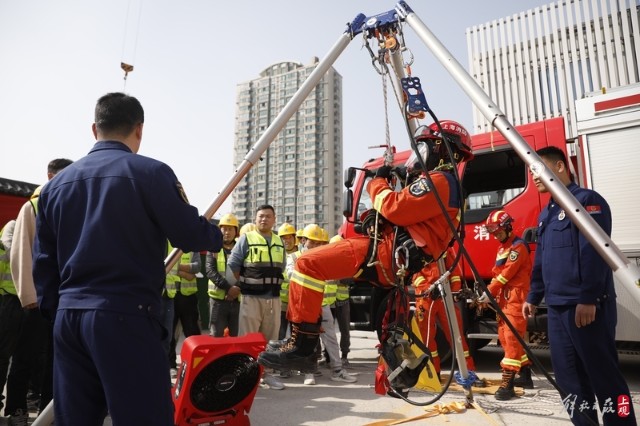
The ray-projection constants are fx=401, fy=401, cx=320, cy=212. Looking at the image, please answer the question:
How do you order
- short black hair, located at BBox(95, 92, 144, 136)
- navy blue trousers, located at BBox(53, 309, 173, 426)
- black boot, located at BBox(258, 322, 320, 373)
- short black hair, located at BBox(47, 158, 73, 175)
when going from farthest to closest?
short black hair, located at BBox(47, 158, 73, 175) → black boot, located at BBox(258, 322, 320, 373) → short black hair, located at BBox(95, 92, 144, 136) → navy blue trousers, located at BBox(53, 309, 173, 426)

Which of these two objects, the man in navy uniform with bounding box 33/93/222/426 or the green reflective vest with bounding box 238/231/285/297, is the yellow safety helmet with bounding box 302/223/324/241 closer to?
the green reflective vest with bounding box 238/231/285/297

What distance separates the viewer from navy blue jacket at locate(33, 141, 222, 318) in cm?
171

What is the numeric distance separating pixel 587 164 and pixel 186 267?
17.7 feet

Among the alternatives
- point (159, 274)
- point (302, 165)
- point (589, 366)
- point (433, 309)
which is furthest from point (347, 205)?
point (302, 165)

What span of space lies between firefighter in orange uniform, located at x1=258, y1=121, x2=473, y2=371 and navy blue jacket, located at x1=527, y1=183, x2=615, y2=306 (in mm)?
813

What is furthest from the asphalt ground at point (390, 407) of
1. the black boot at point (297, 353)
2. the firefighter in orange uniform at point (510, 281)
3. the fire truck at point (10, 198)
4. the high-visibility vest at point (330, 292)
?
the fire truck at point (10, 198)

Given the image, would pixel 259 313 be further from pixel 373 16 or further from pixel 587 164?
pixel 587 164

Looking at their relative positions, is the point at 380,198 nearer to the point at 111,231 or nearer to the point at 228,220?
the point at 111,231

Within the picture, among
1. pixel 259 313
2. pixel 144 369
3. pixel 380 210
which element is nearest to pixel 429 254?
pixel 380 210

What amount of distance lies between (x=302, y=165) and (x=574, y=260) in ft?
252

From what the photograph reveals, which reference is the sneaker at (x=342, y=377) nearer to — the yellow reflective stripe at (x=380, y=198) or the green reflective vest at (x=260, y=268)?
the green reflective vest at (x=260, y=268)

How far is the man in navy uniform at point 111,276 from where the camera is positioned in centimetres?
164

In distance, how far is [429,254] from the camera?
8.80 ft

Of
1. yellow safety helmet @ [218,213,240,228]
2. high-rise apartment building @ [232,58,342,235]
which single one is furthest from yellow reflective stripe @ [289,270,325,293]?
high-rise apartment building @ [232,58,342,235]
